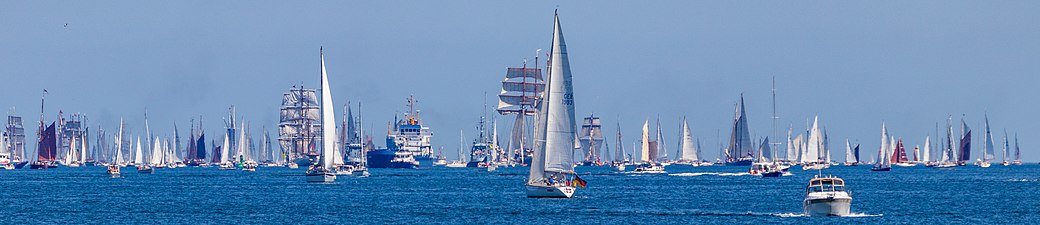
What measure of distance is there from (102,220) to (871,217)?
105 feet


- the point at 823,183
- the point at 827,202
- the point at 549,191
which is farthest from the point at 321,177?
A: the point at 827,202

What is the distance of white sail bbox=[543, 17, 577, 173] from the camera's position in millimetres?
82375

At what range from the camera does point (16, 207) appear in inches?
3425

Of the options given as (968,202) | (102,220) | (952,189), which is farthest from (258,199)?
(952,189)

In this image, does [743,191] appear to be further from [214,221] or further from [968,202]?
[214,221]

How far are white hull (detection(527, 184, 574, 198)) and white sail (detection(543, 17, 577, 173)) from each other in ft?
5.85

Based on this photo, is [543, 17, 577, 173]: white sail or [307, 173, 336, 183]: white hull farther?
[307, 173, 336, 183]: white hull

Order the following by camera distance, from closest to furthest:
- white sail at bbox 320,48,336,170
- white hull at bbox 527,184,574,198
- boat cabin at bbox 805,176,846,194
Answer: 1. boat cabin at bbox 805,176,846,194
2. white hull at bbox 527,184,574,198
3. white sail at bbox 320,48,336,170

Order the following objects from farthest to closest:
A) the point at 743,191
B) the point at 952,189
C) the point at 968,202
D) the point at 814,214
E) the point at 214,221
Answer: the point at 952,189
the point at 743,191
the point at 968,202
the point at 214,221
the point at 814,214

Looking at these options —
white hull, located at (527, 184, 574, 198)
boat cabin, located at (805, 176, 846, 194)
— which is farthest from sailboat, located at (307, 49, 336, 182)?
boat cabin, located at (805, 176, 846, 194)

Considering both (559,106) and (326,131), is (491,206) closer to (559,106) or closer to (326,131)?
(559,106)

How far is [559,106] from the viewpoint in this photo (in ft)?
271

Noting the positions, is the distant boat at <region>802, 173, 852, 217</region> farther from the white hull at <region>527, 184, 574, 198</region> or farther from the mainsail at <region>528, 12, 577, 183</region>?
the white hull at <region>527, 184, 574, 198</region>

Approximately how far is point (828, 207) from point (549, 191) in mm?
19638
